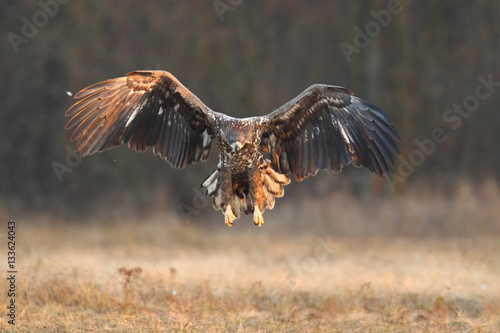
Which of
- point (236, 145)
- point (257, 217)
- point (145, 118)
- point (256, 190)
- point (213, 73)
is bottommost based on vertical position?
point (257, 217)

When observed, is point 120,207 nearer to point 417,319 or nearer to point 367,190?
point 367,190

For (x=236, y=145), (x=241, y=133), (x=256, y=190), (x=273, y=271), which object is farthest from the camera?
(x=273, y=271)

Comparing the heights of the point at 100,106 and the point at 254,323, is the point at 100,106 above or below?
above

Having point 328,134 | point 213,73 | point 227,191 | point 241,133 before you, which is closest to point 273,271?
point 227,191

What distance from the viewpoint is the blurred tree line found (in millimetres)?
16281

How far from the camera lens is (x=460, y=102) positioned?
17500 mm

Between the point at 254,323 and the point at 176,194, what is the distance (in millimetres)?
9533

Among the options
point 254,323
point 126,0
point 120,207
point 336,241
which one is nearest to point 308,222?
point 336,241

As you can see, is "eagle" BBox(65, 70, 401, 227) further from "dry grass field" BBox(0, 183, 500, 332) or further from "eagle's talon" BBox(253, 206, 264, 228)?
"dry grass field" BBox(0, 183, 500, 332)

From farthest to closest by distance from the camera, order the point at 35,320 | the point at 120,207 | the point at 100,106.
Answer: the point at 120,207
the point at 100,106
the point at 35,320

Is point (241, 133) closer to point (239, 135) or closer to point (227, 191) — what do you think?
point (239, 135)

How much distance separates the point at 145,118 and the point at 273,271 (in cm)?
383

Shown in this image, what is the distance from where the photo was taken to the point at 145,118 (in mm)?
7949

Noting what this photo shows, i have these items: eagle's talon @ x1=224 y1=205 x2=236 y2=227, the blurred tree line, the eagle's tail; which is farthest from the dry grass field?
the blurred tree line
